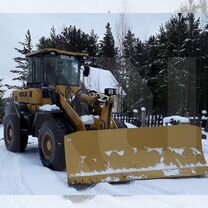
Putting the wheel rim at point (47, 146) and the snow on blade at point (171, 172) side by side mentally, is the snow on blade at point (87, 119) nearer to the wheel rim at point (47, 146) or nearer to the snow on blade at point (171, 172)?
the wheel rim at point (47, 146)

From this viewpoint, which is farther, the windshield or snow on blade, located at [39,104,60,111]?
the windshield

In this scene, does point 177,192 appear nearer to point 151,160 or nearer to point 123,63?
point 151,160

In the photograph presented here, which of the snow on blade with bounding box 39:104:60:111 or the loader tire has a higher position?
the snow on blade with bounding box 39:104:60:111

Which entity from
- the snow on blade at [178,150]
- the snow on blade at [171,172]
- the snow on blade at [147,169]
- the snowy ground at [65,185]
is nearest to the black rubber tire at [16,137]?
the snowy ground at [65,185]

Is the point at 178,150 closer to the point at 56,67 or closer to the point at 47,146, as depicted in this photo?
the point at 47,146

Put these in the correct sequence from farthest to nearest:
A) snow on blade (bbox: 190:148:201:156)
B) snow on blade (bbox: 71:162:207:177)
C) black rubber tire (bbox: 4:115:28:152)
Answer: black rubber tire (bbox: 4:115:28:152) → snow on blade (bbox: 190:148:201:156) → snow on blade (bbox: 71:162:207:177)

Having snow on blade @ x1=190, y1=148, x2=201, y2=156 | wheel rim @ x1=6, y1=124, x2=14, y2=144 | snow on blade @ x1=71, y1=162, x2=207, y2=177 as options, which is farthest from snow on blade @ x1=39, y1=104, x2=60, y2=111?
snow on blade @ x1=190, y1=148, x2=201, y2=156

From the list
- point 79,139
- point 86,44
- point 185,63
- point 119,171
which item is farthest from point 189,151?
point 86,44

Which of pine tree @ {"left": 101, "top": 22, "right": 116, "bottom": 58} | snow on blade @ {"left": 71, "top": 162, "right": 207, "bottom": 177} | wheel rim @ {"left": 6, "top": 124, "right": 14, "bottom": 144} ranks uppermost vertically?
pine tree @ {"left": 101, "top": 22, "right": 116, "bottom": 58}

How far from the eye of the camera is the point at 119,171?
5910mm

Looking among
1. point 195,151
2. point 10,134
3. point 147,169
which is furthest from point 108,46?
point 147,169

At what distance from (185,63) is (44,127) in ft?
62.2

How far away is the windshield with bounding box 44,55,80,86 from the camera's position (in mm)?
8250

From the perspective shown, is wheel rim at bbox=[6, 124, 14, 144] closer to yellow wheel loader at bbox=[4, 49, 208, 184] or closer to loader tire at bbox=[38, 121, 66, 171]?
yellow wheel loader at bbox=[4, 49, 208, 184]
